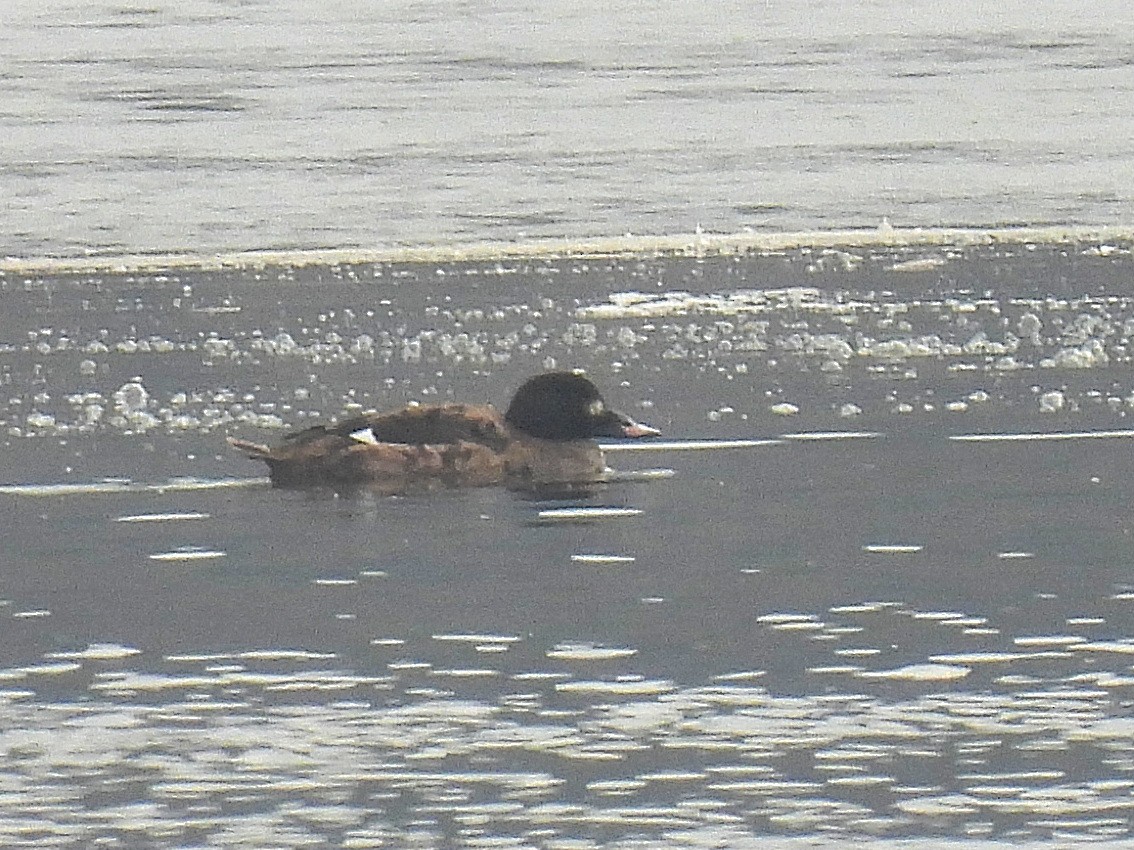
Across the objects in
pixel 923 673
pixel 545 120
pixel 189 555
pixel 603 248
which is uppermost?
pixel 545 120

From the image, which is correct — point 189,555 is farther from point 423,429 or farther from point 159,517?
A: point 423,429

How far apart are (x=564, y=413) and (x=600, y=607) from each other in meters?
2.59

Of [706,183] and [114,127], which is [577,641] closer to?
[706,183]

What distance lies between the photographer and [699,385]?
12062 millimetres

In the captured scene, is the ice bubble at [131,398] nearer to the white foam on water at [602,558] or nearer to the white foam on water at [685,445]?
the white foam on water at [685,445]

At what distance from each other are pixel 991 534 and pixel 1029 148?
40.9ft

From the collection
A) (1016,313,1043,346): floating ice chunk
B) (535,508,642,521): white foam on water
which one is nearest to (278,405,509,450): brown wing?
(535,508,642,521): white foam on water

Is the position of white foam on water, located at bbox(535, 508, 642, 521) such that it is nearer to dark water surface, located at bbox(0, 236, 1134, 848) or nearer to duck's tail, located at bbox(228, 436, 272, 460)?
dark water surface, located at bbox(0, 236, 1134, 848)

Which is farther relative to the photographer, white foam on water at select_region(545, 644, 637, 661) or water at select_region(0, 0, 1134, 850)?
white foam on water at select_region(545, 644, 637, 661)

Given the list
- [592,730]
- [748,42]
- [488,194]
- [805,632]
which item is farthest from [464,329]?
[748,42]

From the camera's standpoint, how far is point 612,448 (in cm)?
1054

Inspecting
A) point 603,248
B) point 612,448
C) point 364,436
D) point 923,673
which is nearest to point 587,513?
point 364,436

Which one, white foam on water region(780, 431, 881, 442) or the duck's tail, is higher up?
the duck's tail

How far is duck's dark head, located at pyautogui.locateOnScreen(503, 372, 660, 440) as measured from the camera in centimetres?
980
